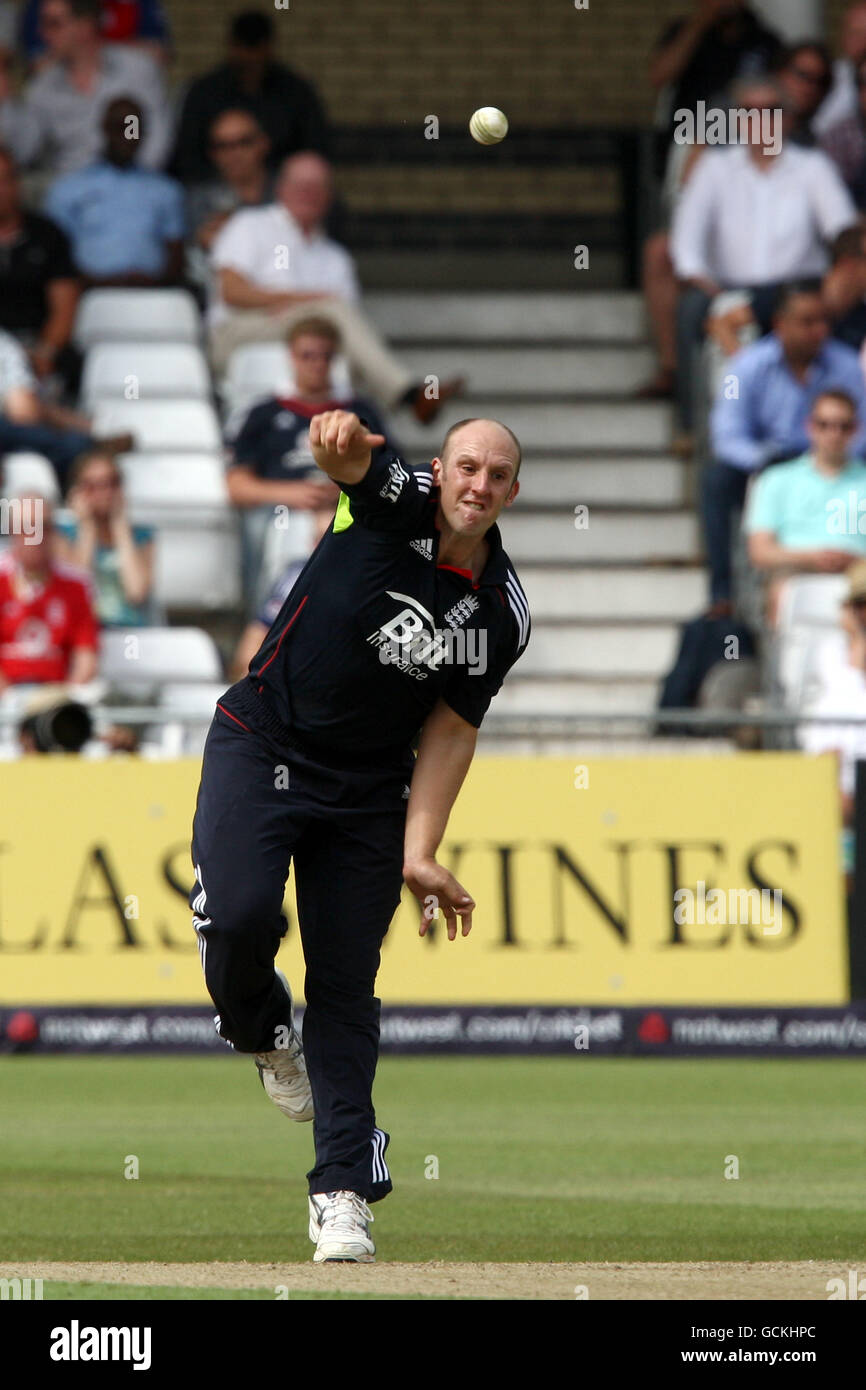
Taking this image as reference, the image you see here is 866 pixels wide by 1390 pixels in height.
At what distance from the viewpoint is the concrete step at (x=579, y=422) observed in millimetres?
19453

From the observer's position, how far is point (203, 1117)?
11.1 m

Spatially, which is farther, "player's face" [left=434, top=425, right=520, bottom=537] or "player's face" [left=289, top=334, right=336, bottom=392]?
"player's face" [left=289, top=334, right=336, bottom=392]

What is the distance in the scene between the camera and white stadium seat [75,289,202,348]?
59.7 ft

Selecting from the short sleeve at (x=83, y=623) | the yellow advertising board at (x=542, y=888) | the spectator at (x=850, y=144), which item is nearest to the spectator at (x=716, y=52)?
the spectator at (x=850, y=144)

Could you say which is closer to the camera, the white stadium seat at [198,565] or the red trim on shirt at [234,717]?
the red trim on shirt at [234,717]

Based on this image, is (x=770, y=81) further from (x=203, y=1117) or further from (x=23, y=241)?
(x=203, y=1117)

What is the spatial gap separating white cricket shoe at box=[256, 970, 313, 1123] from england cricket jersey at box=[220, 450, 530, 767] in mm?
875

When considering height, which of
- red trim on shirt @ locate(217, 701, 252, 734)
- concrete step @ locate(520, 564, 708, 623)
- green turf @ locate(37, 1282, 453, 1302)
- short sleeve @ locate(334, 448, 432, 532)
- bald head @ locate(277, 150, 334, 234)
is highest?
bald head @ locate(277, 150, 334, 234)

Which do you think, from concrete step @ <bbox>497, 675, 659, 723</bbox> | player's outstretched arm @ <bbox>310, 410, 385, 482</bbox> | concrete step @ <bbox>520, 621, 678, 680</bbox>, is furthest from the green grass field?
concrete step @ <bbox>520, 621, 678, 680</bbox>

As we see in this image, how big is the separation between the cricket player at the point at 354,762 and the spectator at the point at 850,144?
492 inches

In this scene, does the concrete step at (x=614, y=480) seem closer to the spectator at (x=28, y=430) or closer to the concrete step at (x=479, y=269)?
the concrete step at (x=479, y=269)

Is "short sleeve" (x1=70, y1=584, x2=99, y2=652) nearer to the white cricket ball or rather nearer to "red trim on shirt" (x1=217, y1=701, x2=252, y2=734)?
the white cricket ball
